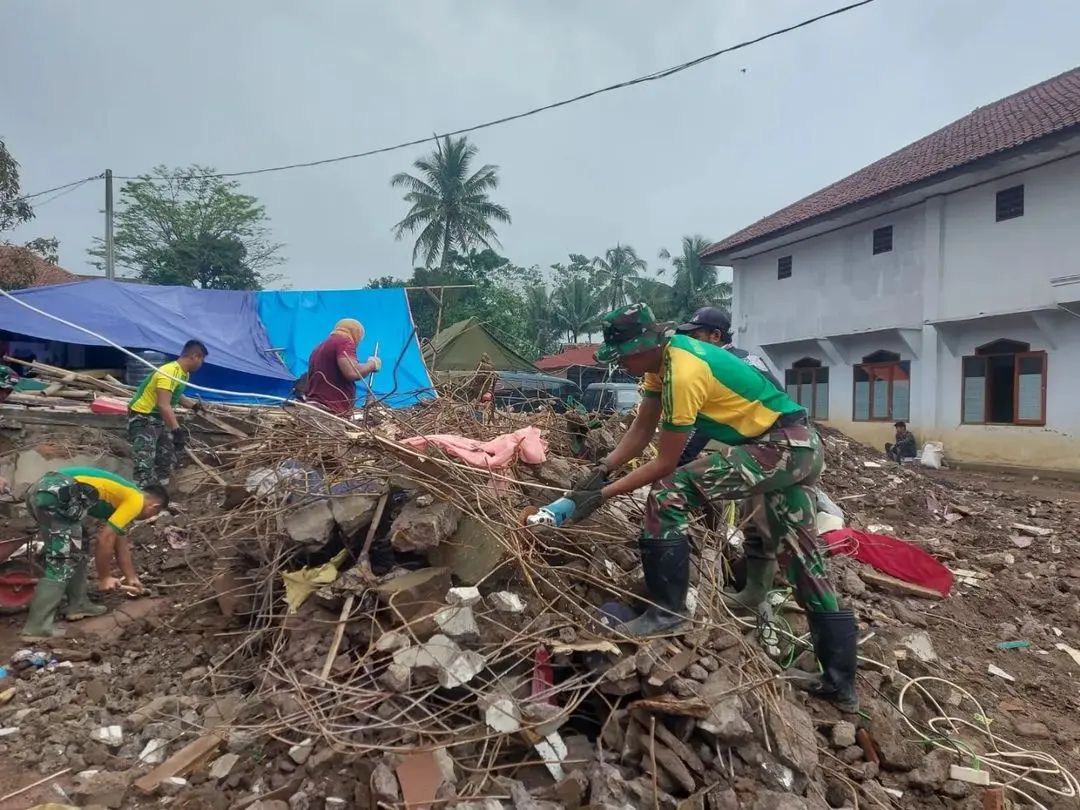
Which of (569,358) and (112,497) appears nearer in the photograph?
(112,497)

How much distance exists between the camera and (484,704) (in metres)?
2.48

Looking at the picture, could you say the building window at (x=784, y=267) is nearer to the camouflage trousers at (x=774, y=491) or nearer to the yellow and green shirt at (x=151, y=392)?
the yellow and green shirt at (x=151, y=392)

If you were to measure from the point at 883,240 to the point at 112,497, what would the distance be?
47.6ft

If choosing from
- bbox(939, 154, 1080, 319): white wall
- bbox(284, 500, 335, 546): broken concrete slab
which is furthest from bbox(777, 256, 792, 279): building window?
bbox(284, 500, 335, 546): broken concrete slab

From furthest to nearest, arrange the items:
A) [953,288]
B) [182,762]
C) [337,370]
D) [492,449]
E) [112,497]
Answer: [953,288] → [337,370] → [112,497] → [492,449] → [182,762]

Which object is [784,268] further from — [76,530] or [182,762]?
[182,762]

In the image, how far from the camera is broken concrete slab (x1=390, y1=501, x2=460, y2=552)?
10.4 feet

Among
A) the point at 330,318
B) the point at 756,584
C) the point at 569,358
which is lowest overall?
the point at 756,584

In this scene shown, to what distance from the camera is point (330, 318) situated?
10445 millimetres

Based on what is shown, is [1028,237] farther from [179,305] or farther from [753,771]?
[179,305]

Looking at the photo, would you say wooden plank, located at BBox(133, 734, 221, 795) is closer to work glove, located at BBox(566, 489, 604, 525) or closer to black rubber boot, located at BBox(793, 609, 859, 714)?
work glove, located at BBox(566, 489, 604, 525)

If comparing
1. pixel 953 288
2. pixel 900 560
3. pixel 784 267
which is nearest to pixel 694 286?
pixel 784 267

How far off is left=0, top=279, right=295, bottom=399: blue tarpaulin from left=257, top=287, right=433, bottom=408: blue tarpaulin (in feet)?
0.88

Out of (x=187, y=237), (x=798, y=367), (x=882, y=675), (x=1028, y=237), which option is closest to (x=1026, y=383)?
(x=1028, y=237)
